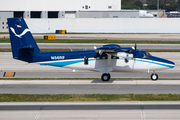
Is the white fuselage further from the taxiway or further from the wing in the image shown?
the taxiway

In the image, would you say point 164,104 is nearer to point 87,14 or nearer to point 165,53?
point 165,53

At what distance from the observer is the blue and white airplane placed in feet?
75.2

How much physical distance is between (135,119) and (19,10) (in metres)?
74.6

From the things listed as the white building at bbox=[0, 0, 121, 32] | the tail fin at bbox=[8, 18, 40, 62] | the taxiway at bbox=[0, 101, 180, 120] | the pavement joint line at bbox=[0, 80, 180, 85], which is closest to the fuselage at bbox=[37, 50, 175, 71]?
the tail fin at bbox=[8, 18, 40, 62]

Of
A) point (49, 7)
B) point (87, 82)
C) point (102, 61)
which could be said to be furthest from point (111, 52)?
point (49, 7)

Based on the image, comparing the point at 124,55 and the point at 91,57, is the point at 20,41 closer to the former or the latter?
the point at 91,57

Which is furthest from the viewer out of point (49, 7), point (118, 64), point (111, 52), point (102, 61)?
point (49, 7)

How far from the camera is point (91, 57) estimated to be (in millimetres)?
23469

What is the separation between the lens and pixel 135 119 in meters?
14.1

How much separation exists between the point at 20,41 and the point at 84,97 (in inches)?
323

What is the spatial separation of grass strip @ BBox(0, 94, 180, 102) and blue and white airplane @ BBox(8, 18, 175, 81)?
4922 millimetres

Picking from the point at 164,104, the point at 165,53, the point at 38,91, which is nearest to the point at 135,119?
the point at 164,104

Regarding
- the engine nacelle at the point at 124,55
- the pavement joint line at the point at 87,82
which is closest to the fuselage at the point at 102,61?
the engine nacelle at the point at 124,55

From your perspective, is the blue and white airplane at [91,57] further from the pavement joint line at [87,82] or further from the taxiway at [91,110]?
the taxiway at [91,110]
